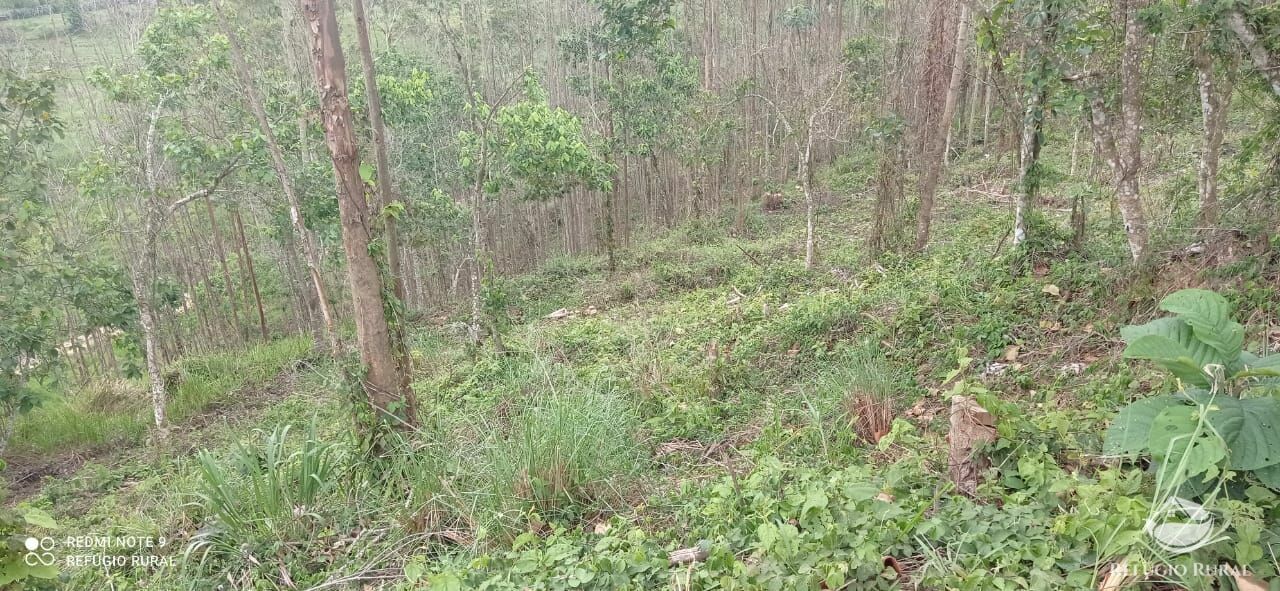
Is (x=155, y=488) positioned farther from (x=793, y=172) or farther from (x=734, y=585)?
(x=793, y=172)

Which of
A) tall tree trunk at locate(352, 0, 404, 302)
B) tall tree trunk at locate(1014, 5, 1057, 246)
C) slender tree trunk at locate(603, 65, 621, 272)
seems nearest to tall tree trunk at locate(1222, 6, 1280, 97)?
tall tree trunk at locate(1014, 5, 1057, 246)

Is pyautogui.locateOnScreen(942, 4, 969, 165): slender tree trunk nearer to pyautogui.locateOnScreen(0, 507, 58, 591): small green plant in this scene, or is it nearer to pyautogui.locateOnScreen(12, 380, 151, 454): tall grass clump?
pyautogui.locateOnScreen(0, 507, 58, 591): small green plant

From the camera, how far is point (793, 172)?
18578 mm

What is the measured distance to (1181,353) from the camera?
5.89 feet

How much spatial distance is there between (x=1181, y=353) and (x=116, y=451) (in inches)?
372

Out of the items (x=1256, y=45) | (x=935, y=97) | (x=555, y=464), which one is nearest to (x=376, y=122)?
(x=555, y=464)

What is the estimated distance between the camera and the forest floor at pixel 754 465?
1.89 m

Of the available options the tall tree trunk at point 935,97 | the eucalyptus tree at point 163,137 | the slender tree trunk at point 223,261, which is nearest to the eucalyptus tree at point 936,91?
the tall tree trunk at point 935,97

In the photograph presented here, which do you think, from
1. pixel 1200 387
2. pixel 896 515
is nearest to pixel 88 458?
pixel 896 515

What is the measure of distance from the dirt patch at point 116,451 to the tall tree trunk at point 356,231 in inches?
151

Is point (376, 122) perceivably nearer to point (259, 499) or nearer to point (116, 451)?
point (259, 499)

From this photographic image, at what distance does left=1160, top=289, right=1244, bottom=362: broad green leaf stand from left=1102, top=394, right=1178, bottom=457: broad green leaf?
0.19 m

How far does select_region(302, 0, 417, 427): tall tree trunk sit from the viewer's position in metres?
3.21

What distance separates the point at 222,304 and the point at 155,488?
41.6 feet
